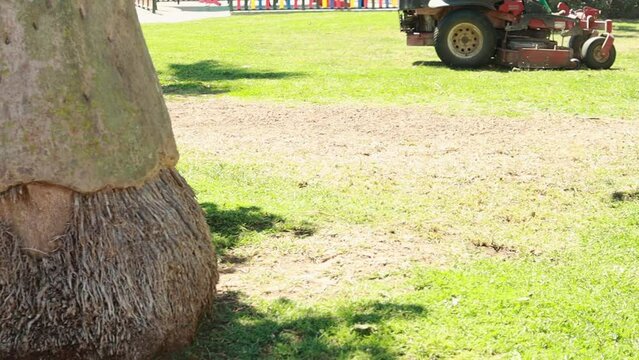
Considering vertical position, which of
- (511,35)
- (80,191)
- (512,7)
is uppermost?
(512,7)

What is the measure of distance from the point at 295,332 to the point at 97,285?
3.60 ft

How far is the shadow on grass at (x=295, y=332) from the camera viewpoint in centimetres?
406

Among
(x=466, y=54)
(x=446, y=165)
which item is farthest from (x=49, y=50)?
(x=466, y=54)

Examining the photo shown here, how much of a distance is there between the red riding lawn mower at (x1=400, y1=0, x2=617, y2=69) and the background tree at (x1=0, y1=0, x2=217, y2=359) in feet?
34.8

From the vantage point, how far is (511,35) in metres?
14.2

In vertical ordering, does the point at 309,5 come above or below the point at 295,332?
above

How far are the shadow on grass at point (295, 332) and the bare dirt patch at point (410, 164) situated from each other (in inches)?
11.0

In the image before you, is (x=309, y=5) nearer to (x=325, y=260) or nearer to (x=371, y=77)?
(x=371, y=77)

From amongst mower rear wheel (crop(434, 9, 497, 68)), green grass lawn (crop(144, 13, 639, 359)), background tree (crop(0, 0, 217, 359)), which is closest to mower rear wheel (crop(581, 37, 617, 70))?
mower rear wheel (crop(434, 9, 497, 68))

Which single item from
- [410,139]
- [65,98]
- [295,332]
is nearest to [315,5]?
[410,139]

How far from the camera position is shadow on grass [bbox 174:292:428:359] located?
13.3 feet

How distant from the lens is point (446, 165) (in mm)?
7613

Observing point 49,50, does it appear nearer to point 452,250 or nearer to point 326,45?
point 452,250

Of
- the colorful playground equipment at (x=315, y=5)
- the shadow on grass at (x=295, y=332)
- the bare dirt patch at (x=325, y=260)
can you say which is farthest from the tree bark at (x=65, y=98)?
the colorful playground equipment at (x=315, y=5)
